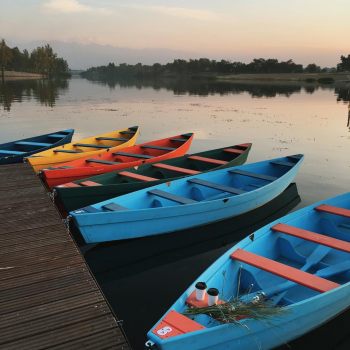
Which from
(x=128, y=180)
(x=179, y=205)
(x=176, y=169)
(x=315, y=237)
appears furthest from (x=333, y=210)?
(x=128, y=180)

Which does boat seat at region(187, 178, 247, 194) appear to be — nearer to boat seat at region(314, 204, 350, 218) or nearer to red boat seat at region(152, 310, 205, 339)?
boat seat at region(314, 204, 350, 218)

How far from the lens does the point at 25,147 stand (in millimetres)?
12523

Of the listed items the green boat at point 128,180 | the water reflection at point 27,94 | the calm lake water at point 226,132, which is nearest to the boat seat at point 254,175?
the green boat at point 128,180

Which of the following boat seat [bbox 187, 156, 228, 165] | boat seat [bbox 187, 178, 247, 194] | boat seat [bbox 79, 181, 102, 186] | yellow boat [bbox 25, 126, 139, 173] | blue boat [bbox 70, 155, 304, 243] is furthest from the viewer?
boat seat [bbox 187, 156, 228, 165]

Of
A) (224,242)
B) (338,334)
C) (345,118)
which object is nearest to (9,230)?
(224,242)

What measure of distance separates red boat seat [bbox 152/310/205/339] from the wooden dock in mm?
548

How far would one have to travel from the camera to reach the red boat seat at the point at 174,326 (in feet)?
10.7

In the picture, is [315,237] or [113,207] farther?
[113,207]

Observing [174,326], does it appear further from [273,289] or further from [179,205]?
[179,205]

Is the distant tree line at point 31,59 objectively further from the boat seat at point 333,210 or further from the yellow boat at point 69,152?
the boat seat at point 333,210

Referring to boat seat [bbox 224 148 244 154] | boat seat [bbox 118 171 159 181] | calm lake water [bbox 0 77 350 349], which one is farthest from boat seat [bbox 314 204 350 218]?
boat seat [bbox 224 148 244 154]

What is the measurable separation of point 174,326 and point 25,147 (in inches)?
436

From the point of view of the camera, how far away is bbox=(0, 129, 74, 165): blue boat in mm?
10719

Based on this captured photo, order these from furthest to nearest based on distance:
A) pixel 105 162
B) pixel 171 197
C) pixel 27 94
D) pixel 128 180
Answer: pixel 27 94 < pixel 105 162 < pixel 128 180 < pixel 171 197
